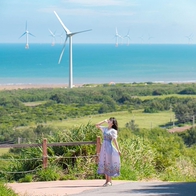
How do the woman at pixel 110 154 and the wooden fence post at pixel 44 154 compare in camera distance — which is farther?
the wooden fence post at pixel 44 154

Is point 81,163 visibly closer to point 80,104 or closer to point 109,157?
point 109,157

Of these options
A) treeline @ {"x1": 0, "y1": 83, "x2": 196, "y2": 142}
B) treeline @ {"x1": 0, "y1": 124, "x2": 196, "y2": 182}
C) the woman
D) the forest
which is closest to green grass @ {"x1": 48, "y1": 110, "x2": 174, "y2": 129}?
the forest

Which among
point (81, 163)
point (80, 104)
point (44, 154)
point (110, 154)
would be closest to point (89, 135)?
point (81, 163)

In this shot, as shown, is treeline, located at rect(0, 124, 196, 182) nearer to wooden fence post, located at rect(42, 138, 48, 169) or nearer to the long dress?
wooden fence post, located at rect(42, 138, 48, 169)

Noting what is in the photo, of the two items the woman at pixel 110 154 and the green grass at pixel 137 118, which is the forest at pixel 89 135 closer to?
the green grass at pixel 137 118

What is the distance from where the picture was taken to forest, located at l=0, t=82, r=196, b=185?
13.7 m

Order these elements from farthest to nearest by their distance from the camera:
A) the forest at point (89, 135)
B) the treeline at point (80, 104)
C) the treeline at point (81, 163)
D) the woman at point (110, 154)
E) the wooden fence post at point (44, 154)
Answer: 1. the treeline at point (80, 104)
2. the forest at point (89, 135)
3. the treeline at point (81, 163)
4. the wooden fence post at point (44, 154)
5. the woman at point (110, 154)

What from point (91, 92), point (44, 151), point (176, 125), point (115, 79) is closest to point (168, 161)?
point (44, 151)

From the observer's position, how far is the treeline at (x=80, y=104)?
52.9m

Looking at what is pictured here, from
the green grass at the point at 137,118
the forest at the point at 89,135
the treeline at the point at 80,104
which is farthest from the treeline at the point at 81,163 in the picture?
the green grass at the point at 137,118

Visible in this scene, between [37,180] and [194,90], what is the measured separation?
229 feet

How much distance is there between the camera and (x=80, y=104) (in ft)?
228

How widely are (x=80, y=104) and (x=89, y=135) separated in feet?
181

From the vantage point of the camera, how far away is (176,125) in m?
48.8
